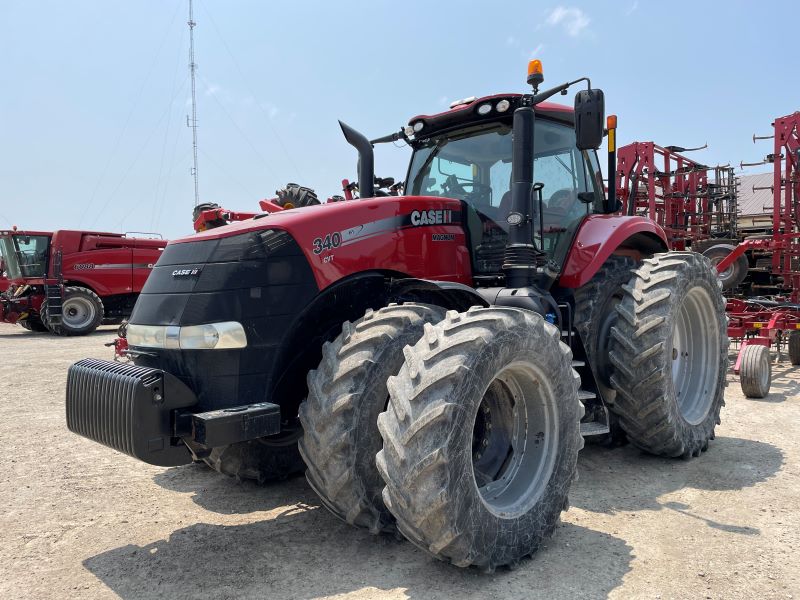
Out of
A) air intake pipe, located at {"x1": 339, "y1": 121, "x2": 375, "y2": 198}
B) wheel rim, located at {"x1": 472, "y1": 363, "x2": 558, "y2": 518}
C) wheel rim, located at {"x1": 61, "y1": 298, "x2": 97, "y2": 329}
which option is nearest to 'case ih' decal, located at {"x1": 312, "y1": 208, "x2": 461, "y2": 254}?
air intake pipe, located at {"x1": 339, "y1": 121, "x2": 375, "y2": 198}

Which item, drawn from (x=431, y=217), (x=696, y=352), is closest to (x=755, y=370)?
(x=696, y=352)

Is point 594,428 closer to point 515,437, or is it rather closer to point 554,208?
Answer: point 515,437

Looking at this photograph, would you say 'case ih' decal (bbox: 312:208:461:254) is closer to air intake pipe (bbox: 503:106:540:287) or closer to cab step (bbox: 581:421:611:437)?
air intake pipe (bbox: 503:106:540:287)

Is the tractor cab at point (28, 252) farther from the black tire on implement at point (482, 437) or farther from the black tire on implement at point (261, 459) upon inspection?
the black tire on implement at point (482, 437)

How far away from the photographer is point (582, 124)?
3717 millimetres

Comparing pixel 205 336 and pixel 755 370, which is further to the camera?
pixel 755 370

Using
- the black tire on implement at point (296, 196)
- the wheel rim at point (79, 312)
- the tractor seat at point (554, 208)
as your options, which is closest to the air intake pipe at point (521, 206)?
the tractor seat at point (554, 208)

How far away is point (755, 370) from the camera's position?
6555 mm

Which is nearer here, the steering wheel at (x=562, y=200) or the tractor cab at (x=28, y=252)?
the steering wheel at (x=562, y=200)

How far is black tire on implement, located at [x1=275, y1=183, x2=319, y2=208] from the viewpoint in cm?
663

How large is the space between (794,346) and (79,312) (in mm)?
15277

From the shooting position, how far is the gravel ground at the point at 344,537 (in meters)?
2.80

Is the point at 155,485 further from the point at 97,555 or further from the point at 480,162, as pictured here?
the point at 480,162

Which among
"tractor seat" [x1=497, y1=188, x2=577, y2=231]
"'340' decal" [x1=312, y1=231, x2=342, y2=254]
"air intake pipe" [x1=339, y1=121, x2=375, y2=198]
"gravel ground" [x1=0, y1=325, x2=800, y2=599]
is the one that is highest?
"air intake pipe" [x1=339, y1=121, x2=375, y2=198]
